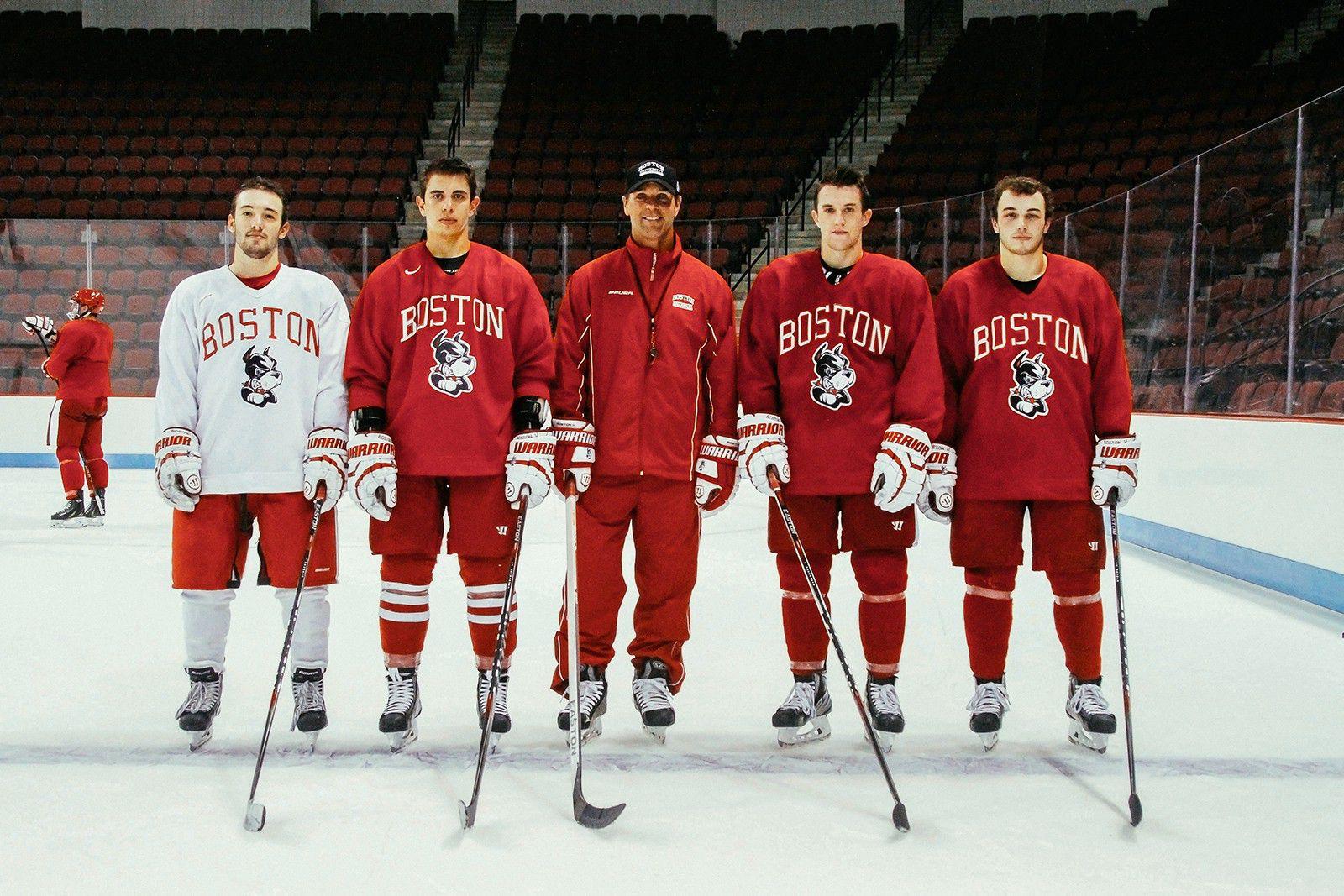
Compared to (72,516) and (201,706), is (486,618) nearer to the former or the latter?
(201,706)

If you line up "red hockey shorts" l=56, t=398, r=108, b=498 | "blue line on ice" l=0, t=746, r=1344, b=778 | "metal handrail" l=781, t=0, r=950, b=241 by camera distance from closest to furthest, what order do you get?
"blue line on ice" l=0, t=746, r=1344, b=778
"red hockey shorts" l=56, t=398, r=108, b=498
"metal handrail" l=781, t=0, r=950, b=241

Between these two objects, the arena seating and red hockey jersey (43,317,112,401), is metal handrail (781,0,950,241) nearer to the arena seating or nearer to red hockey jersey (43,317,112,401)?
the arena seating

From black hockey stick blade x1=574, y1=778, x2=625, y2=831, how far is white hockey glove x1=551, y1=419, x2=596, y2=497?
72 centimetres

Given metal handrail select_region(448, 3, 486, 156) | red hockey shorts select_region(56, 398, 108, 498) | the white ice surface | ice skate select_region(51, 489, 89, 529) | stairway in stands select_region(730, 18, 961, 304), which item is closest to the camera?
the white ice surface

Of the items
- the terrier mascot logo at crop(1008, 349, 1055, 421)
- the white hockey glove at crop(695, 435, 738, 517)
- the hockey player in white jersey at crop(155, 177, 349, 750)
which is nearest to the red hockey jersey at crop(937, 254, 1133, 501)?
the terrier mascot logo at crop(1008, 349, 1055, 421)

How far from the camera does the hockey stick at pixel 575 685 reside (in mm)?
1983

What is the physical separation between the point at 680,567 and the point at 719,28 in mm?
12052

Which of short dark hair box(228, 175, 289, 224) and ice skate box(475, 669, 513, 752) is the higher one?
Result: short dark hair box(228, 175, 289, 224)

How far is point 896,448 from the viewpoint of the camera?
239cm

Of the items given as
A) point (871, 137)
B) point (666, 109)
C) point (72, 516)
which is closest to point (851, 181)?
point (72, 516)

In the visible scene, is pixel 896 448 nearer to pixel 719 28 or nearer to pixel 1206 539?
pixel 1206 539

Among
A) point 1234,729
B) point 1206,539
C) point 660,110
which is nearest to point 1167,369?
point 1206,539

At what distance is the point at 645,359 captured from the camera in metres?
2.58

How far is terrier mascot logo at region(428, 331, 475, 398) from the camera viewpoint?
2459 mm
